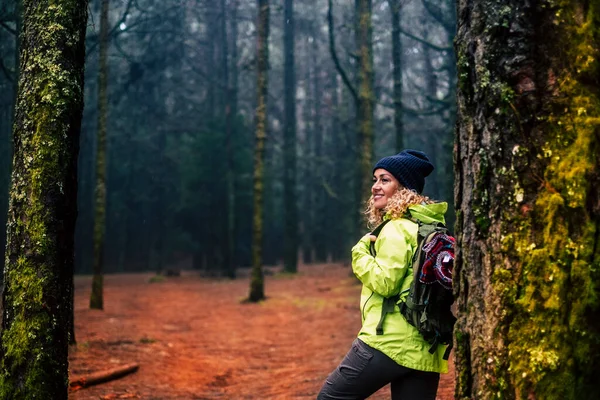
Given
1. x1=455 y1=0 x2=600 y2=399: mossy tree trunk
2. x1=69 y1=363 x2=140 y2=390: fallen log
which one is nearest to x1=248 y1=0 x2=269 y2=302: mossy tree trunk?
x1=69 y1=363 x2=140 y2=390: fallen log

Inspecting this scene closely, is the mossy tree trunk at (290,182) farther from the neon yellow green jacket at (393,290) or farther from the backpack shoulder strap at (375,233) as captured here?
the neon yellow green jacket at (393,290)

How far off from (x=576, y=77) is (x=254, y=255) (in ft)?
51.2

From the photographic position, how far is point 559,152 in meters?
2.13

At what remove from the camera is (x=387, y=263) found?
3.04 meters

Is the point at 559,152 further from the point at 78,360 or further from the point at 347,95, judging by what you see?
the point at 347,95

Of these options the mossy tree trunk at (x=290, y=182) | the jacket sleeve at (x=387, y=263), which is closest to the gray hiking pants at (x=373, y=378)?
the jacket sleeve at (x=387, y=263)

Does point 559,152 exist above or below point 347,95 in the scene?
below

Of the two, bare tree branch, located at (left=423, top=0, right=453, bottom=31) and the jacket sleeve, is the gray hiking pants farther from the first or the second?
bare tree branch, located at (left=423, top=0, right=453, bottom=31)

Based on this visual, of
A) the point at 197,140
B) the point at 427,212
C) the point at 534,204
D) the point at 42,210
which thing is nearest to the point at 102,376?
the point at 42,210

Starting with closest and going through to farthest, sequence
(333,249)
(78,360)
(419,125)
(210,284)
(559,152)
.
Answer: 1. (559,152)
2. (78,360)
3. (210,284)
4. (419,125)
5. (333,249)

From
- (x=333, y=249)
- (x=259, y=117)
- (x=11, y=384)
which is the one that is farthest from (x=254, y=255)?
(x=333, y=249)

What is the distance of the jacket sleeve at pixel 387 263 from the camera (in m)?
3.02

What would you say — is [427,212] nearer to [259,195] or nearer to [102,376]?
[102,376]

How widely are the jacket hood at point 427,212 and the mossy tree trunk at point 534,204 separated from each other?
34.3 inches
